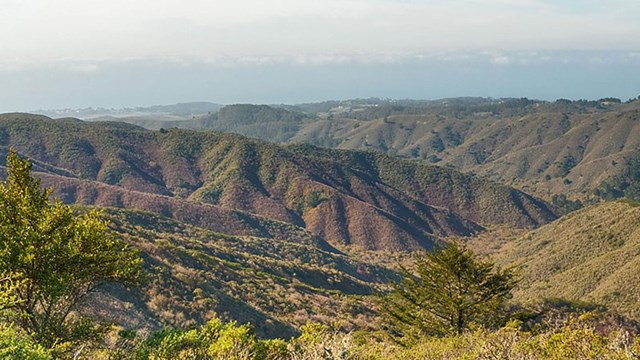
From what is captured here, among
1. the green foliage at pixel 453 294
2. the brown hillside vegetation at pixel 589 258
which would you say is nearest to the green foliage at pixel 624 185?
the brown hillside vegetation at pixel 589 258

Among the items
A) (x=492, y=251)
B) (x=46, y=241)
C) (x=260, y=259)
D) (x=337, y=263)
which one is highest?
(x=46, y=241)

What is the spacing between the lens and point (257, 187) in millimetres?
126062

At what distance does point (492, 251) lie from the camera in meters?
113

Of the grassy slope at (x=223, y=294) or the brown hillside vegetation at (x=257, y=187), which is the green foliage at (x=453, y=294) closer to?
the grassy slope at (x=223, y=294)

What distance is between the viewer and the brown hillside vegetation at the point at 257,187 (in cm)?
10938

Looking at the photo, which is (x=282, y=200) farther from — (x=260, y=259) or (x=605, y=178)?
(x=605, y=178)

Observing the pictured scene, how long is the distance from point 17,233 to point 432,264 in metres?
17.9

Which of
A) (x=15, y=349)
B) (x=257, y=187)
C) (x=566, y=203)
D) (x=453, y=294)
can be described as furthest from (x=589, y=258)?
(x=566, y=203)

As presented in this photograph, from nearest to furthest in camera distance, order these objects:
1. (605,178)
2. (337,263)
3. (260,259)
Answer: (260,259) → (337,263) → (605,178)

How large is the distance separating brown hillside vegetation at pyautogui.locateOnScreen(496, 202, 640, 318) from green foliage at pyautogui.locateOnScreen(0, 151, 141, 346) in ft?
177

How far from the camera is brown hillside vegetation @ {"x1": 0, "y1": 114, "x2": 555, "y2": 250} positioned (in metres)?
109

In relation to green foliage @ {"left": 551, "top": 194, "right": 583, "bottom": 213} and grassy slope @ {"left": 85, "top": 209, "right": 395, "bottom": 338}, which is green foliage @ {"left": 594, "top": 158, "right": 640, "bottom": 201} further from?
grassy slope @ {"left": 85, "top": 209, "right": 395, "bottom": 338}

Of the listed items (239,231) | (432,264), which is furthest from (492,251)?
(432,264)

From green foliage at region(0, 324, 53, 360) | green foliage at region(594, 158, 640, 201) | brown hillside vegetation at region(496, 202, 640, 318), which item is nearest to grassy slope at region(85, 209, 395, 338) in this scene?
green foliage at region(0, 324, 53, 360)
